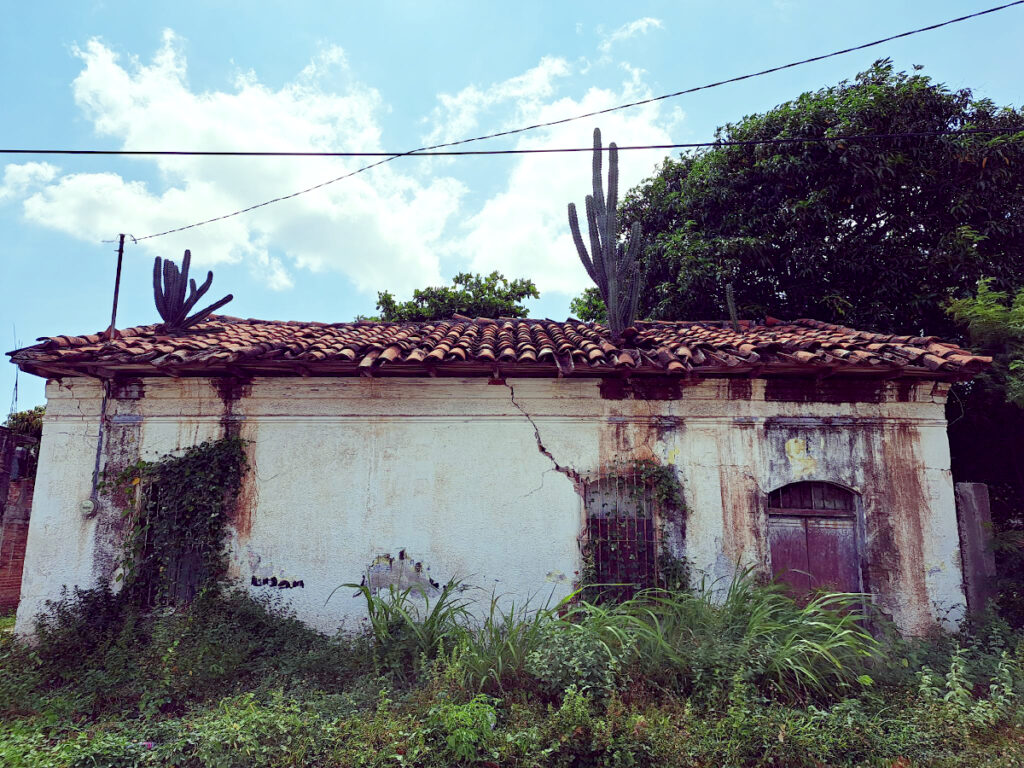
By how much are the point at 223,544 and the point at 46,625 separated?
203 centimetres

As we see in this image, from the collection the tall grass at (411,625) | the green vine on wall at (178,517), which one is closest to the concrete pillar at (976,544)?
the tall grass at (411,625)

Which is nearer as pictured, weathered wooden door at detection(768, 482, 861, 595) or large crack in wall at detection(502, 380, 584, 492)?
weathered wooden door at detection(768, 482, 861, 595)

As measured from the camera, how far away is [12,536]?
436 inches

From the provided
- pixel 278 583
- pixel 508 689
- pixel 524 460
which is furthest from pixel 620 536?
pixel 278 583

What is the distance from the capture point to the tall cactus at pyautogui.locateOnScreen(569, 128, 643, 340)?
8.92 metres

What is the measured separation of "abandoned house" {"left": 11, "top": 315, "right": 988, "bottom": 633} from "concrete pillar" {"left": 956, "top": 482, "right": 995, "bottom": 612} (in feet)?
0.75

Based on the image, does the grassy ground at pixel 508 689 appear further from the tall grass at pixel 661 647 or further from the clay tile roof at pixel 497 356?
the clay tile roof at pixel 497 356

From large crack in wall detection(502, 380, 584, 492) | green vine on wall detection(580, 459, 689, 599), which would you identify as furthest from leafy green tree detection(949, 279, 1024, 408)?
large crack in wall detection(502, 380, 584, 492)

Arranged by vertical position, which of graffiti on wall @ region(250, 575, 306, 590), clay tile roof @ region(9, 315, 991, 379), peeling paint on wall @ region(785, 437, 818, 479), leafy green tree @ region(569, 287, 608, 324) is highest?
leafy green tree @ region(569, 287, 608, 324)

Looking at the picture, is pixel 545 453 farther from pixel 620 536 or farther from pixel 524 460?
pixel 620 536

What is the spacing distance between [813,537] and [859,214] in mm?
8124

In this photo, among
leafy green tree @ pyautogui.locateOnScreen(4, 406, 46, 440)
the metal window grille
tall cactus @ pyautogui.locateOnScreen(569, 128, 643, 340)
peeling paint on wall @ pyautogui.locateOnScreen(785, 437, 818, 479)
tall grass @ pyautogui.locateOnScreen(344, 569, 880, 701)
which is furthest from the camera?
leafy green tree @ pyautogui.locateOnScreen(4, 406, 46, 440)

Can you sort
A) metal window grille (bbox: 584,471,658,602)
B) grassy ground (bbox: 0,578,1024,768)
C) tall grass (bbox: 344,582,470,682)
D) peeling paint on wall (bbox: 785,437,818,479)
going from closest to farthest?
grassy ground (bbox: 0,578,1024,768) < tall grass (bbox: 344,582,470,682) < metal window grille (bbox: 584,471,658,602) < peeling paint on wall (bbox: 785,437,818,479)

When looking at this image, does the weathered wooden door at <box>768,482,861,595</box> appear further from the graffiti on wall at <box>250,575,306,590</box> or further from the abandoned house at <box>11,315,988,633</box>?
the graffiti on wall at <box>250,575,306,590</box>
